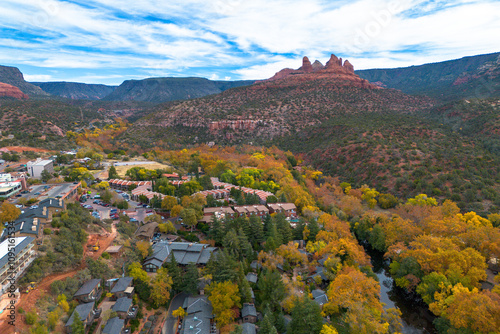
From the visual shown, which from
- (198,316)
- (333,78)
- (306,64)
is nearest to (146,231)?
(198,316)

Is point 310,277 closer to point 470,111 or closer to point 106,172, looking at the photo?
point 106,172

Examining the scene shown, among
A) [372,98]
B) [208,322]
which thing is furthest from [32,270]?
[372,98]

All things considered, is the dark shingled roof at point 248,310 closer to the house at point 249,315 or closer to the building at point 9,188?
the house at point 249,315

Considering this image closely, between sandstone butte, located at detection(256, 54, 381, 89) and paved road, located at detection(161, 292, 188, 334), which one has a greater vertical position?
sandstone butte, located at detection(256, 54, 381, 89)

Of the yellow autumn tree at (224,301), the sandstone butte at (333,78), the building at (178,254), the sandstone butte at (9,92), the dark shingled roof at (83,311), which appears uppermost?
the sandstone butte at (333,78)

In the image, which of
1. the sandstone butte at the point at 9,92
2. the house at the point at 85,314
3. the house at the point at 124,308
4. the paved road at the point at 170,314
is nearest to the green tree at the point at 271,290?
the paved road at the point at 170,314

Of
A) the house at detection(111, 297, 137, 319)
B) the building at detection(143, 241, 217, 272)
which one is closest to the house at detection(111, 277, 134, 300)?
the house at detection(111, 297, 137, 319)

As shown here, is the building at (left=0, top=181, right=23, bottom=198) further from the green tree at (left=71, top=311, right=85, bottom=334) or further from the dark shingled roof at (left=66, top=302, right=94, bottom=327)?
the green tree at (left=71, top=311, right=85, bottom=334)
